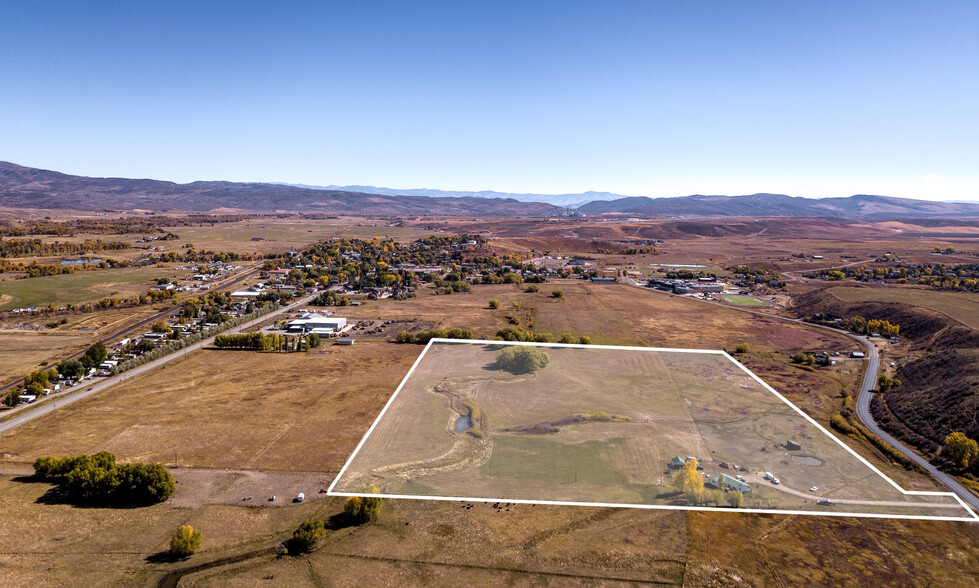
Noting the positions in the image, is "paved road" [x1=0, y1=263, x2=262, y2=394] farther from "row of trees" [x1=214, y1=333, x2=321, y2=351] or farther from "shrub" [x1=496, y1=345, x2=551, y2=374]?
"shrub" [x1=496, y1=345, x2=551, y2=374]

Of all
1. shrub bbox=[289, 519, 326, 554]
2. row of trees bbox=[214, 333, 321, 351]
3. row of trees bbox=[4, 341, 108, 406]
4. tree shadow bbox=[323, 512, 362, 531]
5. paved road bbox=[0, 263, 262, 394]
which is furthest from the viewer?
row of trees bbox=[214, 333, 321, 351]

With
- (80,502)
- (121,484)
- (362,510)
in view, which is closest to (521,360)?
(362,510)

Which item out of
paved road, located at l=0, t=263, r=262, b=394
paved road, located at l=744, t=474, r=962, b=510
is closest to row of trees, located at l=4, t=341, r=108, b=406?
paved road, located at l=0, t=263, r=262, b=394

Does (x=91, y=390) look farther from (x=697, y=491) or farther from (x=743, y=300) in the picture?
(x=743, y=300)

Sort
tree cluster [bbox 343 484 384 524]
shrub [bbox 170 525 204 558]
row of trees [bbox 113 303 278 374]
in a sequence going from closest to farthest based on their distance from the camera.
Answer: shrub [bbox 170 525 204 558]
tree cluster [bbox 343 484 384 524]
row of trees [bbox 113 303 278 374]

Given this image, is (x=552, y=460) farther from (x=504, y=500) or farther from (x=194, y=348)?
(x=194, y=348)

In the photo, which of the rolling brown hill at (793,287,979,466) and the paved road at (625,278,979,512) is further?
the rolling brown hill at (793,287,979,466)

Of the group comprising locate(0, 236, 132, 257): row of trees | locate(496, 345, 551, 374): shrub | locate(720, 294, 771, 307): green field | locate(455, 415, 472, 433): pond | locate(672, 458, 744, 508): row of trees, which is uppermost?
locate(496, 345, 551, 374): shrub

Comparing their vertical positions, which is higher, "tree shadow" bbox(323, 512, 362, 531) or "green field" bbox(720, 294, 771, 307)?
"green field" bbox(720, 294, 771, 307)
